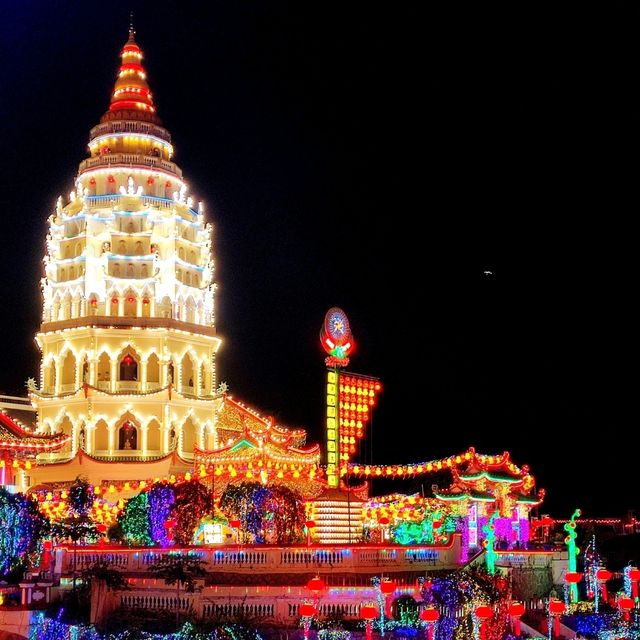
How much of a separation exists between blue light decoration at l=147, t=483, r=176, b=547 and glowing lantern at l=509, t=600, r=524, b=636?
11.2 m

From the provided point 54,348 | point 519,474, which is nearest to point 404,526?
point 519,474

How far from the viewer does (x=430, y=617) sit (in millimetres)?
25250

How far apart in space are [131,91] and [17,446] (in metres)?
21.6

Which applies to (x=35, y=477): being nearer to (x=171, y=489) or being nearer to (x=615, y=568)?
(x=171, y=489)

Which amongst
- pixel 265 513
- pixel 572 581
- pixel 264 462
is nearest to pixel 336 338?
pixel 264 462

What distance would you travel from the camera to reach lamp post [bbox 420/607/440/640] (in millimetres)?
25250

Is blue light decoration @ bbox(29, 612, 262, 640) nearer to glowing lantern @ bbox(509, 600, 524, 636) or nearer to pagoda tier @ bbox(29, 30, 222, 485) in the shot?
glowing lantern @ bbox(509, 600, 524, 636)

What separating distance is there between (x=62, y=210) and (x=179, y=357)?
8.95m

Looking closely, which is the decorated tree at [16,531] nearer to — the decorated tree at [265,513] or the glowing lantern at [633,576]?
the decorated tree at [265,513]

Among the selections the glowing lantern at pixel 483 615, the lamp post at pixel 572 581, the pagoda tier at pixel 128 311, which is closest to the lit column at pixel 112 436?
the pagoda tier at pixel 128 311

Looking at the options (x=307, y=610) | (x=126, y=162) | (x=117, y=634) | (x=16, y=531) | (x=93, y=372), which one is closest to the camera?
(x=307, y=610)

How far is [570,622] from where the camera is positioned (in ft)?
99.7

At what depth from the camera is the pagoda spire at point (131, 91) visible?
5247 centimetres

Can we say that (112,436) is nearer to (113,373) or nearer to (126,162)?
(113,373)
